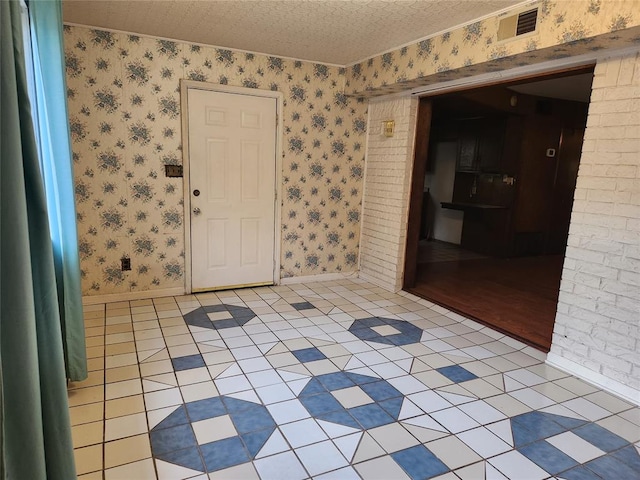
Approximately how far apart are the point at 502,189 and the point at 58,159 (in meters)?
5.80

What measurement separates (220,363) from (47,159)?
154 cm

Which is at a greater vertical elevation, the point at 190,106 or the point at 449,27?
the point at 449,27

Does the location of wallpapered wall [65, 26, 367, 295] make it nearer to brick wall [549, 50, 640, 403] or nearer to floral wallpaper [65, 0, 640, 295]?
floral wallpaper [65, 0, 640, 295]

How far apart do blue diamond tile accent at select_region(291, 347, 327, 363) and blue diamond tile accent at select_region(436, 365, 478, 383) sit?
0.80 meters

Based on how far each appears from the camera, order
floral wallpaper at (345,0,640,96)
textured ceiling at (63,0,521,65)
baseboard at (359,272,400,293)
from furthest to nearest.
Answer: baseboard at (359,272,400,293), textured ceiling at (63,0,521,65), floral wallpaper at (345,0,640,96)

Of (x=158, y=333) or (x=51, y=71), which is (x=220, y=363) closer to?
(x=158, y=333)

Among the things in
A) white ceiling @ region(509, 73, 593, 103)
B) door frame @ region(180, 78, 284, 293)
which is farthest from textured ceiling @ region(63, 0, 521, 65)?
white ceiling @ region(509, 73, 593, 103)

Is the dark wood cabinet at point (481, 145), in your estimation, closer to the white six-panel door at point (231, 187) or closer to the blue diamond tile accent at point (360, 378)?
the white six-panel door at point (231, 187)

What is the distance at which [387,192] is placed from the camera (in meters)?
4.49

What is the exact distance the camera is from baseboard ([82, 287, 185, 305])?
3682 mm

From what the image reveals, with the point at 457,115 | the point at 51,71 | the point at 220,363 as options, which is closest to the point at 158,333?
the point at 220,363

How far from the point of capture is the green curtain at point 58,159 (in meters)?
1.89

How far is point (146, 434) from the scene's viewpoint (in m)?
1.97

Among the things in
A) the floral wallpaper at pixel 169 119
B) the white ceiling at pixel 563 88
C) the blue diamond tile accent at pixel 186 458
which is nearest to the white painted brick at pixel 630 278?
the floral wallpaper at pixel 169 119
